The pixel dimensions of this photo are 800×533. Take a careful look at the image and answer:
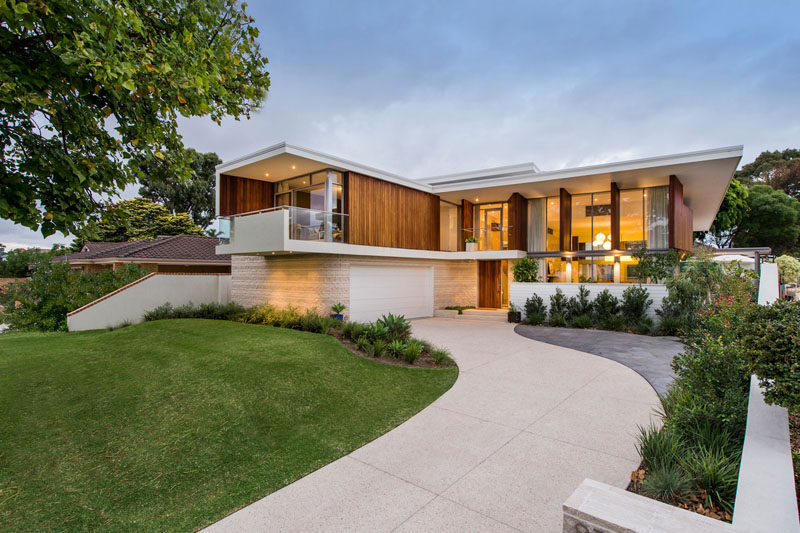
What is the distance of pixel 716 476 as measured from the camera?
278cm

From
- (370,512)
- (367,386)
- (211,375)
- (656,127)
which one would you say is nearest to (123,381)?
(211,375)

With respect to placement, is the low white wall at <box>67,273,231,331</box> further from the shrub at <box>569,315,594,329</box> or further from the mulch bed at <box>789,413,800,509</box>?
the mulch bed at <box>789,413,800,509</box>

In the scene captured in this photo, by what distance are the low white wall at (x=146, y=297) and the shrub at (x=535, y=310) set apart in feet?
42.3

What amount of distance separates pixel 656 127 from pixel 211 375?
100 ft

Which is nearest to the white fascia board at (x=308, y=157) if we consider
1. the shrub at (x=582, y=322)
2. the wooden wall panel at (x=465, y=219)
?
the wooden wall panel at (x=465, y=219)

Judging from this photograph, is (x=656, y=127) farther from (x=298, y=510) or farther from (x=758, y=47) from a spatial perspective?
(x=298, y=510)

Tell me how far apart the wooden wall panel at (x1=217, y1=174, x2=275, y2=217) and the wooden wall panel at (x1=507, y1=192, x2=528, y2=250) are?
10.8 metres

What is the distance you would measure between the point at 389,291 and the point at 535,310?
579cm

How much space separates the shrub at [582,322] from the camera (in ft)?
41.0

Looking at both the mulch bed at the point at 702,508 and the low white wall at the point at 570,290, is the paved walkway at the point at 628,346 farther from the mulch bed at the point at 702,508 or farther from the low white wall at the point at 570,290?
the mulch bed at the point at 702,508

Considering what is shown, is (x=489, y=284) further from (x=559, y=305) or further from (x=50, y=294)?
(x=50, y=294)

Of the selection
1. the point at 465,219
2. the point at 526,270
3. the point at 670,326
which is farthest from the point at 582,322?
the point at 465,219

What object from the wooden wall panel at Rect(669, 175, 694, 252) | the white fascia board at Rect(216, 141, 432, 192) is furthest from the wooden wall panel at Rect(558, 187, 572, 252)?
the white fascia board at Rect(216, 141, 432, 192)

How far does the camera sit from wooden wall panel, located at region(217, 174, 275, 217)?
14.8 metres
